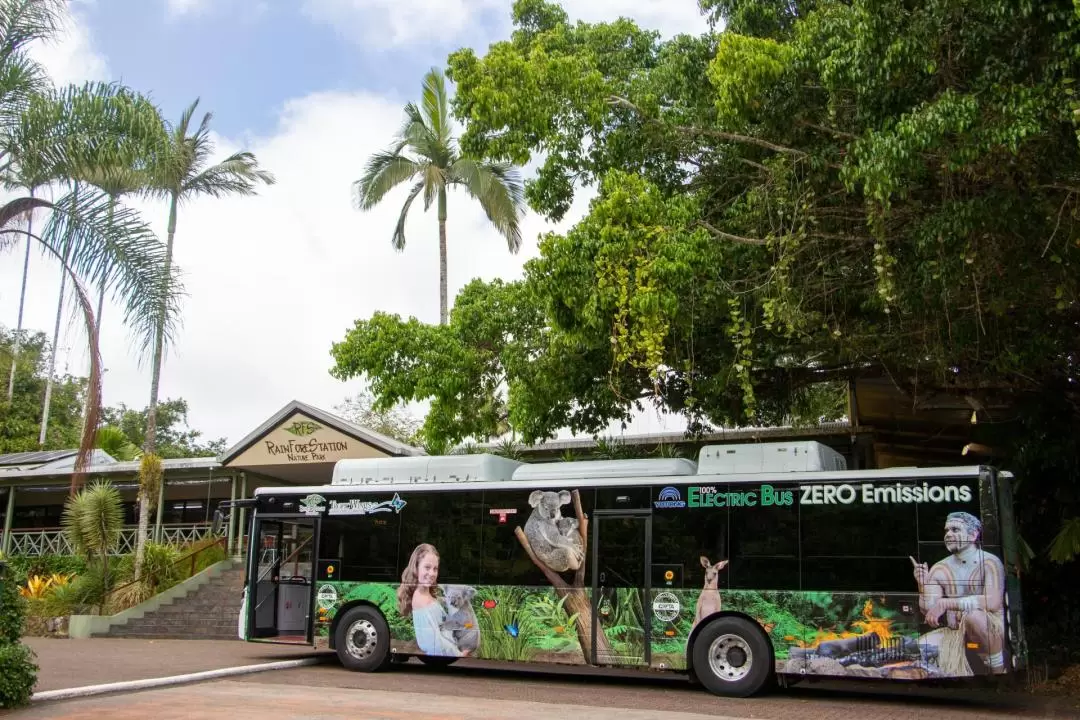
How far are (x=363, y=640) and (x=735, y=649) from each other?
5.30 metres

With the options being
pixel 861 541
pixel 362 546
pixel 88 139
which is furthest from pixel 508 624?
pixel 88 139

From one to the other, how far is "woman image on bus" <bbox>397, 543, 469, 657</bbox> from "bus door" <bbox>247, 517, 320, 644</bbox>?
184 centimetres

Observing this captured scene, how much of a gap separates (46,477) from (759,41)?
23.6 metres

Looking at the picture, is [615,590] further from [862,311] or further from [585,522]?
[862,311]

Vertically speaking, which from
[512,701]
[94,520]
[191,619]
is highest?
[94,520]

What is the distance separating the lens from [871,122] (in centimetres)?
1092

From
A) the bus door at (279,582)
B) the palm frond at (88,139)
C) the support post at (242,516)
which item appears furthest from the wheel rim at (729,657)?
the support post at (242,516)

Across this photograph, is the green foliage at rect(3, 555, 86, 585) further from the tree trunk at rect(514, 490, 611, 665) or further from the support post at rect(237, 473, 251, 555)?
the tree trunk at rect(514, 490, 611, 665)

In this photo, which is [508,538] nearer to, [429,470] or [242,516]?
[429,470]

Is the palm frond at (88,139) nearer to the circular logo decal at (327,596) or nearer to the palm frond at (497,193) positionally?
the circular logo decal at (327,596)

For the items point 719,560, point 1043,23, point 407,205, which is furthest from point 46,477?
point 1043,23

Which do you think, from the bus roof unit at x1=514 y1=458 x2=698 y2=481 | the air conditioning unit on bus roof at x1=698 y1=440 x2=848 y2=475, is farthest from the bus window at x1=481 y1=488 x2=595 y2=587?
the air conditioning unit on bus roof at x1=698 y1=440 x2=848 y2=475

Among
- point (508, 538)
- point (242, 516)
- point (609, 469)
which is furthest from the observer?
point (242, 516)

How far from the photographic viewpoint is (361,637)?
1404 centimetres
